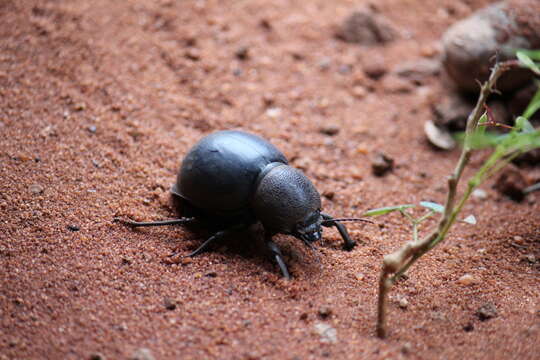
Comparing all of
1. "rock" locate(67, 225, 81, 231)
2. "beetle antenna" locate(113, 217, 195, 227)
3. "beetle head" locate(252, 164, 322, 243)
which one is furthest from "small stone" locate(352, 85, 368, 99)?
"rock" locate(67, 225, 81, 231)

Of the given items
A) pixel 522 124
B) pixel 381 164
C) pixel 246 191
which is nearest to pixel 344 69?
pixel 381 164

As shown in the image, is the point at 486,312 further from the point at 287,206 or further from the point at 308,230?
the point at 287,206

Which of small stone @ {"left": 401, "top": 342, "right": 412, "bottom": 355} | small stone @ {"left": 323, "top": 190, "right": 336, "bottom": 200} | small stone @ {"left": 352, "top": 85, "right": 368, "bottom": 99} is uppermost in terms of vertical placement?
small stone @ {"left": 352, "top": 85, "right": 368, "bottom": 99}

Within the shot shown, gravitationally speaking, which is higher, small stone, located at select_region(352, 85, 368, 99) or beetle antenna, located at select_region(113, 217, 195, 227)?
beetle antenna, located at select_region(113, 217, 195, 227)

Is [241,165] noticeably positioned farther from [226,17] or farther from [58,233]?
[226,17]

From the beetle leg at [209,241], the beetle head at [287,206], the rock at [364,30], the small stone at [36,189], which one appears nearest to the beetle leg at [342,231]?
the beetle head at [287,206]

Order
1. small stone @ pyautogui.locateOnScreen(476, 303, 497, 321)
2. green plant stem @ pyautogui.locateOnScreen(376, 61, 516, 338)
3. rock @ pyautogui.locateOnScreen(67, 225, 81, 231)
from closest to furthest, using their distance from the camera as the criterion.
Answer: green plant stem @ pyautogui.locateOnScreen(376, 61, 516, 338) < small stone @ pyautogui.locateOnScreen(476, 303, 497, 321) < rock @ pyautogui.locateOnScreen(67, 225, 81, 231)

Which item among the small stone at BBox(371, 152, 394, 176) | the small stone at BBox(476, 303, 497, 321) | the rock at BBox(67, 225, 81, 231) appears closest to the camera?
the small stone at BBox(476, 303, 497, 321)

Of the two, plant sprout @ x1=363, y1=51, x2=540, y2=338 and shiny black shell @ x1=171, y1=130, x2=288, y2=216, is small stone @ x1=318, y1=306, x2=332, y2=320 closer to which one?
plant sprout @ x1=363, y1=51, x2=540, y2=338
